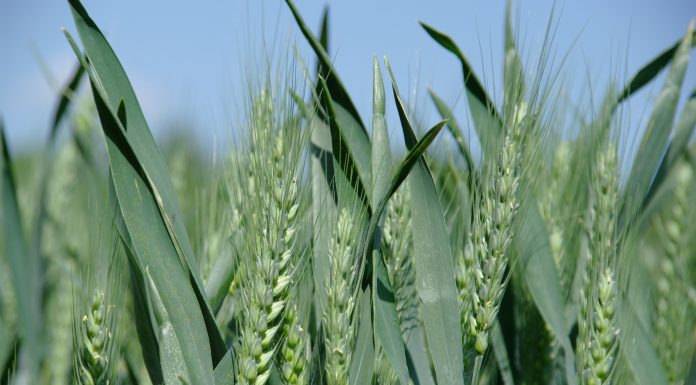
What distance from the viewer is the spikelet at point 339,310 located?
0.61m

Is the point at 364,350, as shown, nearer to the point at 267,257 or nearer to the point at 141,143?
the point at 267,257

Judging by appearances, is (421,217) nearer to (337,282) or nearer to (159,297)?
(337,282)

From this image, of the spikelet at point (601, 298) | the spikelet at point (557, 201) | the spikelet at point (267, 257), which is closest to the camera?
the spikelet at point (267, 257)

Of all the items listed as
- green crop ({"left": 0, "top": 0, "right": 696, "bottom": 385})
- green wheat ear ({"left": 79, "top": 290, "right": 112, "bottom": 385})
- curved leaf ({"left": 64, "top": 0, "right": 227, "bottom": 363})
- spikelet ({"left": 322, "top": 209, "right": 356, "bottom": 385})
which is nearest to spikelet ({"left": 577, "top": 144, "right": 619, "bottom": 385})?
green crop ({"left": 0, "top": 0, "right": 696, "bottom": 385})

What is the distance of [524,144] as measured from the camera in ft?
2.29

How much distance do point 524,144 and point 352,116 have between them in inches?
7.1

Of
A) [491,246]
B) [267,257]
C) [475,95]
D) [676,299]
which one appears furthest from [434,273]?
[676,299]

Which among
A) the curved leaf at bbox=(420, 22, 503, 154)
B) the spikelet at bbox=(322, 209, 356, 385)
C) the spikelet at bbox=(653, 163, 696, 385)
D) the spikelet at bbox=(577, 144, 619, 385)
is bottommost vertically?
the spikelet at bbox=(653, 163, 696, 385)

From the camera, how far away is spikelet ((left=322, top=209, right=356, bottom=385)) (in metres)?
0.61

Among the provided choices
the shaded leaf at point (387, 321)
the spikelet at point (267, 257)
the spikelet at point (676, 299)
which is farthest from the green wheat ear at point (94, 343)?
the spikelet at point (676, 299)

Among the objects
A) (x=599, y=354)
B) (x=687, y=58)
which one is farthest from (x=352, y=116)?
(x=687, y=58)

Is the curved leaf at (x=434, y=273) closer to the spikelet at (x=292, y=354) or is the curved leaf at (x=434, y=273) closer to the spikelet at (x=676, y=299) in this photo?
the spikelet at (x=292, y=354)

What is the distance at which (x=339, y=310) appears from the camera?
616 millimetres

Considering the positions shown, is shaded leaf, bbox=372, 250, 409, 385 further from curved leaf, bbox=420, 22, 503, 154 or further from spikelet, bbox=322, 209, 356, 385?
curved leaf, bbox=420, 22, 503, 154
